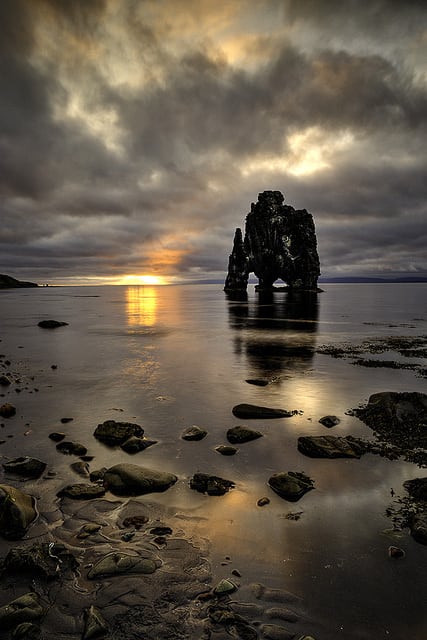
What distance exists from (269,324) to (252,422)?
3822 centimetres

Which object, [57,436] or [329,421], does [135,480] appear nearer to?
[57,436]

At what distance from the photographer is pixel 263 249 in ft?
500

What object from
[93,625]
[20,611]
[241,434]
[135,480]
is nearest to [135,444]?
[135,480]

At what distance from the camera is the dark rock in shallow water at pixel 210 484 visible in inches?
339

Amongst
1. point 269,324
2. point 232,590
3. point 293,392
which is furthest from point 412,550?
point 269,324

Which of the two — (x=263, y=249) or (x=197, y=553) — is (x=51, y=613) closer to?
(x=197, y=553)

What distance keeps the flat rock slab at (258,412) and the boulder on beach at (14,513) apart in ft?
26.9

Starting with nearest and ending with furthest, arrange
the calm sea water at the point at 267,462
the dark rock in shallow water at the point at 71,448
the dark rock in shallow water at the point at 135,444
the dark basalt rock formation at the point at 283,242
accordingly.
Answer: the calm sea water at the point at 267,462
the dark rock in shallow water at the point at 71,448
the dark rock in shallow water at the point at 135,444
the dark basalt rock formation at the point at 283,242

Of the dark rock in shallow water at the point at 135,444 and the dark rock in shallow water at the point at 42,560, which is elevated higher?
the dark rock in shallow water at the point at 42,560

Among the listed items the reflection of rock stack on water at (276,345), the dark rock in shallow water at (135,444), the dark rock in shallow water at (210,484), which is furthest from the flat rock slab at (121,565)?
the reflection of rock stack on water at (276,345)

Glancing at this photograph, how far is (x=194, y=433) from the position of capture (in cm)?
1195

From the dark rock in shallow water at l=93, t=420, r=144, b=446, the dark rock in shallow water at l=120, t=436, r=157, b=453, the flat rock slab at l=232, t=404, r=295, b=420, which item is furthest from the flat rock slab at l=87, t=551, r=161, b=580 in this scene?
the flat rock slab at l=232, t=404, r=295, b=420

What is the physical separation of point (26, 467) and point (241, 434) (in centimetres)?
658

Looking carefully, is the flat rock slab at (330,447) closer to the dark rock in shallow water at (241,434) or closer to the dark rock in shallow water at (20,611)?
the dark rock in shallow water at (241,434)
